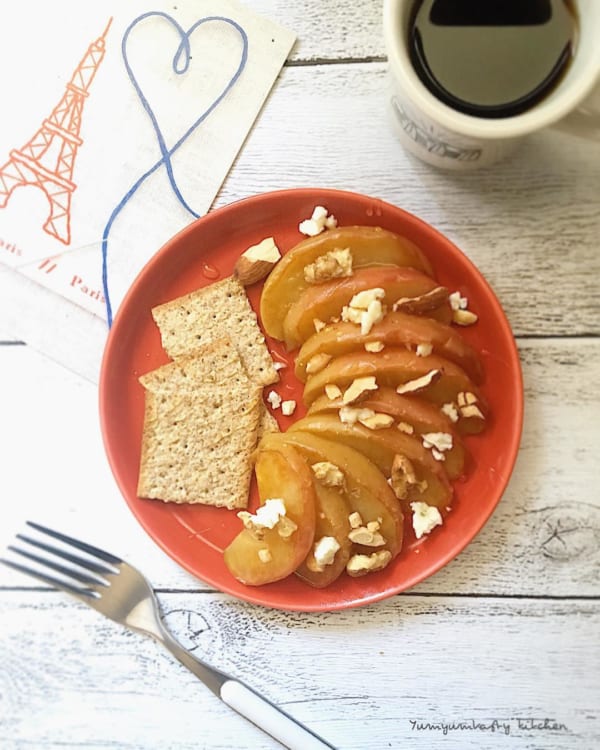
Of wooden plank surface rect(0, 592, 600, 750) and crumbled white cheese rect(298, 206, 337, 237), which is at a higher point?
crumbled white cheese rect(298, 206, 337, 237)

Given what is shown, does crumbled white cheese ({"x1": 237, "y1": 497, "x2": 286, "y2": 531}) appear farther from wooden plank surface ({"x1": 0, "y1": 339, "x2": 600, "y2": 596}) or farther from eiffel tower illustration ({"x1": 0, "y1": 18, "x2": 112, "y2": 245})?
eiffel tower illustration ({"x1": 0, "y1": 18, "x2": 112, "y2": 245})

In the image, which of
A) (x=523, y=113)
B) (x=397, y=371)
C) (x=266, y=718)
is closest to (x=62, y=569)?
(x=266, y=718)

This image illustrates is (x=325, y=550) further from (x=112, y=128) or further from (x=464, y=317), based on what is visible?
(x=112, y=128)

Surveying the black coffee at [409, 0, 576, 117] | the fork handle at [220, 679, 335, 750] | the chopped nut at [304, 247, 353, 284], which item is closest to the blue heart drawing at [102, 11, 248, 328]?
the chopped nut at [304, 247, 353, 284]

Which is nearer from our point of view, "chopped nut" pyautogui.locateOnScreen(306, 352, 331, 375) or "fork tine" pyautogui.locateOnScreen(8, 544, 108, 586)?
"chopped nut" pyautogui.locateOnScreen(306, 352, 331, 375)

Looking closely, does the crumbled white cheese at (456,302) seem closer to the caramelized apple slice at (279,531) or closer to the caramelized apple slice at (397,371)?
the caramelized apple slice at (397,371)

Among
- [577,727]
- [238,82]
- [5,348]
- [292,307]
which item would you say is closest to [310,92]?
[238,82]

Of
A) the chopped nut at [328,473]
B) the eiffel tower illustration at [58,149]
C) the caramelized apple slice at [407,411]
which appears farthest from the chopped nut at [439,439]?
the eiffel tower illustration at [58,149]
